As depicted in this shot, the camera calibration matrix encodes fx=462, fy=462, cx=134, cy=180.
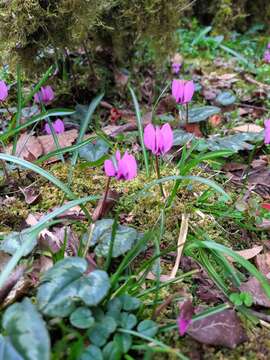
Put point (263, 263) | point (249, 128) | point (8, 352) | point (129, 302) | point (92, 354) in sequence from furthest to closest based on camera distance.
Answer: point (249, 128) → point (263, 263) → point (129, 302) → point (92, 354) → point (8, 352)

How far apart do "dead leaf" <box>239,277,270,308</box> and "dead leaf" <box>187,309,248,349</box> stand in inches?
6.1

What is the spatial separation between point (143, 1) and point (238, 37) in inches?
82.5

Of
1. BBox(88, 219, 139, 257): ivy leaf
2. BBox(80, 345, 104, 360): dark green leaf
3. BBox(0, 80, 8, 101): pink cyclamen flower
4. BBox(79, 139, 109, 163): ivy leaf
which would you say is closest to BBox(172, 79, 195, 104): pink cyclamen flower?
BBox(79, 139, 109, 163): ivy leaf

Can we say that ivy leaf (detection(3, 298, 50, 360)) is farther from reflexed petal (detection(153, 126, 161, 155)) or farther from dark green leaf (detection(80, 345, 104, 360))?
reflexed petal (detection(153, 126, 161, 155))

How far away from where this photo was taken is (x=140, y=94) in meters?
3.10

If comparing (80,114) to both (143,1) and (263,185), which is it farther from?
(263,185)

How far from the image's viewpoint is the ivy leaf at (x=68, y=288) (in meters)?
1.21

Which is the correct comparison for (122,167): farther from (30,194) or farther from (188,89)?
(188,89)

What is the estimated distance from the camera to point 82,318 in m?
1.23

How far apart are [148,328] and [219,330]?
8.8 inches

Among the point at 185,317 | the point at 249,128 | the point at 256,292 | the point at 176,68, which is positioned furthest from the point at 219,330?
the point at 176,68

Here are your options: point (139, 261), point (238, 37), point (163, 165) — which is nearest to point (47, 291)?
point (139, 261)

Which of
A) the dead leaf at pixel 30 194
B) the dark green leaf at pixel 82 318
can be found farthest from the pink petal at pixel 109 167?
the dead leaf at pixel 30 194

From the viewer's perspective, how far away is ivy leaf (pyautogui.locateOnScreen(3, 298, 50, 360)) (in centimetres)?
104
